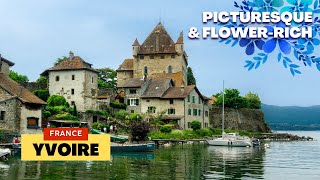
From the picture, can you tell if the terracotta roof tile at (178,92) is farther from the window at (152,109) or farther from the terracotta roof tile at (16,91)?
the terracotta roof tile at (16,91)

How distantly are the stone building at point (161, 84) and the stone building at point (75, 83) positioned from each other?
911 centimetres

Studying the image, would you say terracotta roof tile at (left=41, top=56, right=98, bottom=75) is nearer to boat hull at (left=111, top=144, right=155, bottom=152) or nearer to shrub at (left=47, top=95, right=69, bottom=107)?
shrub at (left=47, top=95, right=69, bottom=107)

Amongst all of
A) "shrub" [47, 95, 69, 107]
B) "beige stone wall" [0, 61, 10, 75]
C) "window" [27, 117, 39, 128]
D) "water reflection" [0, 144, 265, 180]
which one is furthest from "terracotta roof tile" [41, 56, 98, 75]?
"water reflection" [0, 144, 265, 180]

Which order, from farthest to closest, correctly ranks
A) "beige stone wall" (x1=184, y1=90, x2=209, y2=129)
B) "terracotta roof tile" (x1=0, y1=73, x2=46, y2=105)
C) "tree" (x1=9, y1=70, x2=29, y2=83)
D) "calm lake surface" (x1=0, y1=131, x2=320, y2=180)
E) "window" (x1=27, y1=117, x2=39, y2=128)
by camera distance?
"tree" (x1=9, y1=70, x2=29, y2=83), "beige stone wall" (x1=184, y1=90, x2=209, y2=129), "window" (x1=27, y1=117, x2=39, y2=128), "terracotta roof tile" (x1=0, y1=73, x2=46, y2=105), "calm lake surface" (x1=0, y1=131, x2=320, y2=180)

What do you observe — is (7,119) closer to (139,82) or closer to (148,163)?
(148,163)

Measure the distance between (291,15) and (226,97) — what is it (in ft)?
319

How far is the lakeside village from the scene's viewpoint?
6259cm

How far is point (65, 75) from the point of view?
281ft

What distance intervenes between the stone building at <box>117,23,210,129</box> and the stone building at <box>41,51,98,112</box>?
9111 mm

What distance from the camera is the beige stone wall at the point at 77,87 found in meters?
84.2

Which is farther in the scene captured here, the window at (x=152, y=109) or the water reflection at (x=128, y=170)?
the window at (x=152, y=109)

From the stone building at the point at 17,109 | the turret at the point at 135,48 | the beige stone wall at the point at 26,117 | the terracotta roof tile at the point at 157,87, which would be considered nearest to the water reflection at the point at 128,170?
the stone building at the point at 17,109

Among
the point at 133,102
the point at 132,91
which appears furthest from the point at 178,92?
the point at 132,91

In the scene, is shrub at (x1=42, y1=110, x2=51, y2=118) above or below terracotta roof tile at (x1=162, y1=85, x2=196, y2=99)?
below
